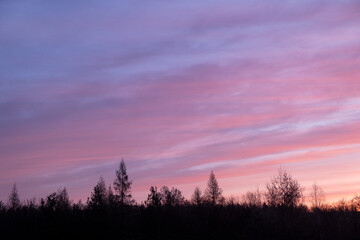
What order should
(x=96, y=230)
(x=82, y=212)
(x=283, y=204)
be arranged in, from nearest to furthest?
(x=96, y=230)
(x=82, y=212)
(x=283, y=204)

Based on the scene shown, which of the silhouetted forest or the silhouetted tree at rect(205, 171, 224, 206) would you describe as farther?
the silhouetted tree at rect(205, 171, 224, 206)

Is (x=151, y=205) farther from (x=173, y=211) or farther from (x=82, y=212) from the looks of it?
(x=82, y=212)

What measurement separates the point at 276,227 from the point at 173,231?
13400 mm

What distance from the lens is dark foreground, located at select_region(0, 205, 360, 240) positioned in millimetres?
37781

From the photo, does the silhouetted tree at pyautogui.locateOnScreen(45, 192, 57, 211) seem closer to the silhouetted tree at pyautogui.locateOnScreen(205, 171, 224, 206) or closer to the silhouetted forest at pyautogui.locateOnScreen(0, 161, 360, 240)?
the silhouetted forest at pyautogui.locateOnScreen(0, 161, 360, 240)

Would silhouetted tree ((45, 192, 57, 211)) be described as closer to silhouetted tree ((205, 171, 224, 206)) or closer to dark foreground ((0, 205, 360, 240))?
dark foreground ((0, 205, 360, 240))

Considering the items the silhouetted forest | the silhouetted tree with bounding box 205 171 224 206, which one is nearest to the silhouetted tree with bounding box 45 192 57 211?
the silhouetted forest

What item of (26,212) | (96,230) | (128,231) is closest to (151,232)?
(128,231)

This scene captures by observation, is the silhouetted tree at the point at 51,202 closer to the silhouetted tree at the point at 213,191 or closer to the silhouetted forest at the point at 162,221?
the silhouetted forest at the point at 162,221

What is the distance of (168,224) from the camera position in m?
42.2

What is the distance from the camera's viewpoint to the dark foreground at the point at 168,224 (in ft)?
124

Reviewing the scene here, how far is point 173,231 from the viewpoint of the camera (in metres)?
41.9

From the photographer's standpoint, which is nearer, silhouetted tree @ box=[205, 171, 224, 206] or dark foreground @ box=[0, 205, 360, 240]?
dark foreground @ box=[0, 205, 360, 240]

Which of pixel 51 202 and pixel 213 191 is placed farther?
pixel 213 191
